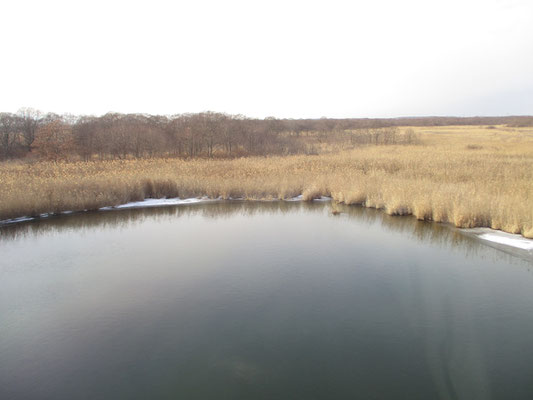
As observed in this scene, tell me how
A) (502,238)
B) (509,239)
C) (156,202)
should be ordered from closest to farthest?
(509,239) → (502,238) → (156,202)

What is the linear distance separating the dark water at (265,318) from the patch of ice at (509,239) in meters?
0.36

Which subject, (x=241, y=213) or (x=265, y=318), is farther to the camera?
(x=241, y=213)

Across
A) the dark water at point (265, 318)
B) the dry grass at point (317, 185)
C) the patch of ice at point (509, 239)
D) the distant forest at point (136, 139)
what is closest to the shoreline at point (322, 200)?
the patch of ice at point (509, 239)

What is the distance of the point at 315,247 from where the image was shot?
7.49 meters

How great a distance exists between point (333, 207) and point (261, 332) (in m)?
7.21

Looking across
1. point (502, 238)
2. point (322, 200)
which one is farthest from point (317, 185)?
point (502, 238)

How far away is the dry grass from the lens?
353 inches

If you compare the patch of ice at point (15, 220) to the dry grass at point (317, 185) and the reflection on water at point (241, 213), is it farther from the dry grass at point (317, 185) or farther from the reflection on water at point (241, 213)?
the reflection on water at point (241, 213)

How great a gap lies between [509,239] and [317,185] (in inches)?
256

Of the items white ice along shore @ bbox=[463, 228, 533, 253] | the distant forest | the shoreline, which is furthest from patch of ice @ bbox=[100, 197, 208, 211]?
the distant forest

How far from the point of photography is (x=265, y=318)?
467 cm

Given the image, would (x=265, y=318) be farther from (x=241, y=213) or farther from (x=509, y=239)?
(x=241, y=213)

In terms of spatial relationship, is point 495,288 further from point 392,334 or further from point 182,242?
point 182,242

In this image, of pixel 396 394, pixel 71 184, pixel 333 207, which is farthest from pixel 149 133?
pixel 396 394
